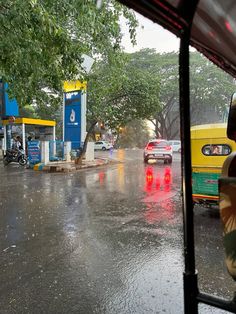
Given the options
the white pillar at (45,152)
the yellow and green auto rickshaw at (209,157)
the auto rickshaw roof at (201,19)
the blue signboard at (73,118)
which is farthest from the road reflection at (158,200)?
the blue signboard at (73,118)

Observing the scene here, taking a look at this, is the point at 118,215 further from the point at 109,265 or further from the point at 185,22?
the point at 185,22

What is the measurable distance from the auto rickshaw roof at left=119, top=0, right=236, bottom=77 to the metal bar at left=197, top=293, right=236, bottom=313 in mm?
1454

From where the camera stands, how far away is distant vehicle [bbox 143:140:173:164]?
2220 cm

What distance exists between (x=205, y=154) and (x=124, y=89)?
629 inches

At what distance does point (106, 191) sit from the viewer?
1072cm

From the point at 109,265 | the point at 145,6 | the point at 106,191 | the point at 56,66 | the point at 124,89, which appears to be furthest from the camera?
the point at 124,89

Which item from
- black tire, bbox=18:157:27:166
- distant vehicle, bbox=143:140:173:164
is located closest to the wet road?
black tire, bbox=18:157:27:166

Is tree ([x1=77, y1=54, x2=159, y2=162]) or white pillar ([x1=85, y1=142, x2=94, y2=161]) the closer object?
tree ([x1=77, y1=54, x2=159, y2=162])

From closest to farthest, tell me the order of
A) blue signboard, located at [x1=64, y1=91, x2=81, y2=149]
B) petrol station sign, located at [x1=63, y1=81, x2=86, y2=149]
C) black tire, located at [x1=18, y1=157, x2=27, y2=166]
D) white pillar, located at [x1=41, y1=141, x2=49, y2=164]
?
white pillar, located at [x1=41, y1=141, x2=49, y2=164] → black tire, located at [x1=18, y1=157, x2=27, y2=166] → petrol station sign, located at [x1=63, y1=81, x2=86, y2=149] → blue signboard, located at [x1=64, y1=91, x2=81, y2=149]

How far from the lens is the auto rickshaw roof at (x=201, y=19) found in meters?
1.77

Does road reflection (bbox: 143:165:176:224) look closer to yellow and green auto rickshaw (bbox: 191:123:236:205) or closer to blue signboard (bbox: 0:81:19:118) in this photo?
yellow and green auto rickshaw (bbox: 191:123:236:205)

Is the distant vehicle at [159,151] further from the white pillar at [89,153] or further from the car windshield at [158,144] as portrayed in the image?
→ the white pillar at [89,153]

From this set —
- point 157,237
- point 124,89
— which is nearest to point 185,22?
point 157,237

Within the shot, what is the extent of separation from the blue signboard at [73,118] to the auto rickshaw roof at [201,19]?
1792 cm
